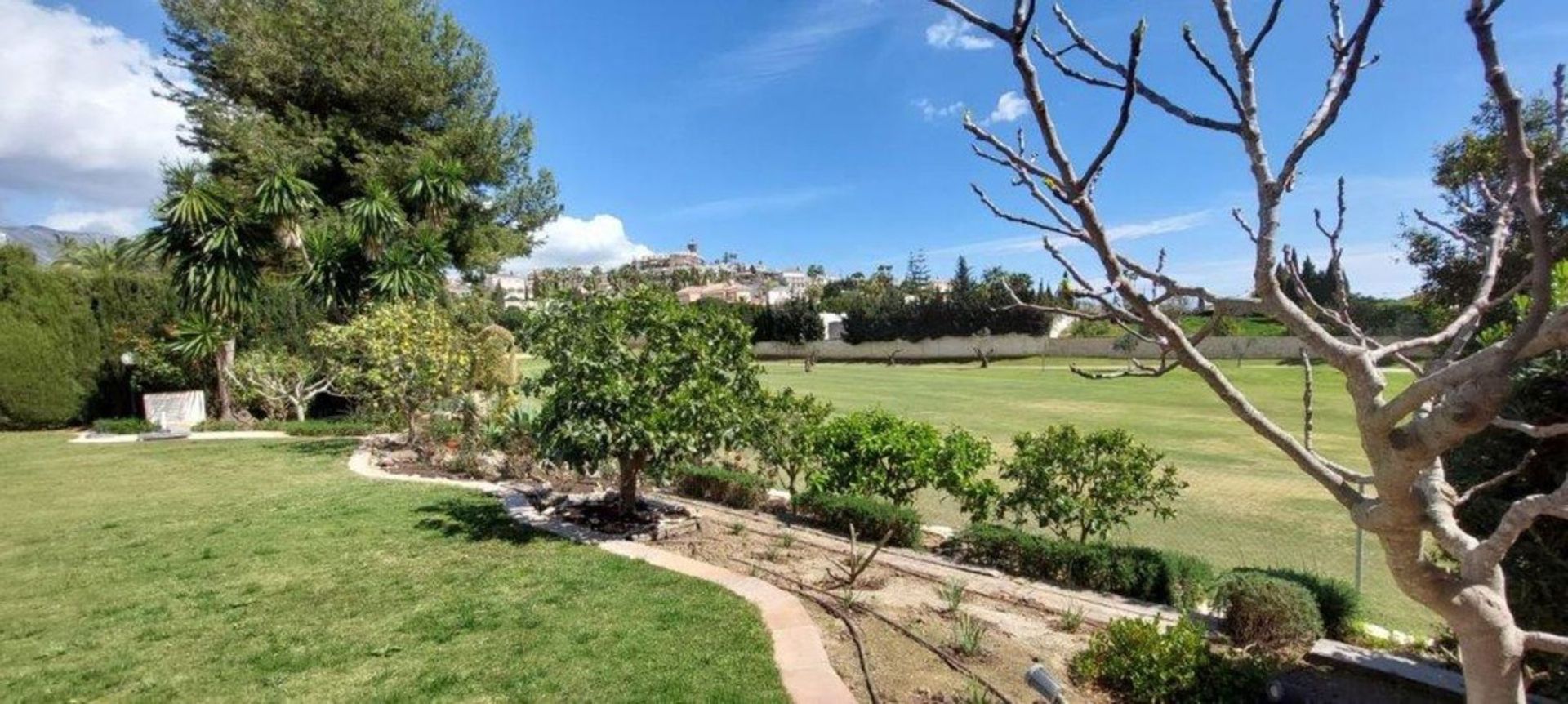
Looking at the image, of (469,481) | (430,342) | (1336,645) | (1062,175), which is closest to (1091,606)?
(1336,645)

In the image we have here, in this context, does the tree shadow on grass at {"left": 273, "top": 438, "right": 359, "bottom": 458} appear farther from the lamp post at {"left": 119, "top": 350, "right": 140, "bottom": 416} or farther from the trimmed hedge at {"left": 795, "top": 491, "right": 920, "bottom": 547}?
the trimmed hedge at {"left": 795, "top": 491, "right": 920, "bottom": 547}

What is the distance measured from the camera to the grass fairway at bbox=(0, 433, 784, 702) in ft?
12.3

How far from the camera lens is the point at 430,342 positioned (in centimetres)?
1142

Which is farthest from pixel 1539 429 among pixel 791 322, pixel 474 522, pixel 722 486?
pixel 791 322

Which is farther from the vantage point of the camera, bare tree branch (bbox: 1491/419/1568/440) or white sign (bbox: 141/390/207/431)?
white sign (bbox: 141/390/207/431)

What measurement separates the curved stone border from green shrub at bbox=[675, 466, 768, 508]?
151 centimetres

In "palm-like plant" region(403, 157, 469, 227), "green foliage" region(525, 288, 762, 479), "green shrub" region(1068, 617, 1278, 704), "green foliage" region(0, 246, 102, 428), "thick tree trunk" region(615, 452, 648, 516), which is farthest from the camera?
"palm-like plant" region(403, 157, 469, 227)

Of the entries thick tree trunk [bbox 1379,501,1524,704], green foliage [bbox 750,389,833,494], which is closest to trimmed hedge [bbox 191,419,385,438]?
green foliage [bbox 750,389,833,494]

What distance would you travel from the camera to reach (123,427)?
14.3 m

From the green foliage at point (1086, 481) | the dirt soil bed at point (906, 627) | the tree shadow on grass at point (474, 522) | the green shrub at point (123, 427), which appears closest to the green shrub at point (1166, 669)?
the dirt soil bed at point (906, 627)

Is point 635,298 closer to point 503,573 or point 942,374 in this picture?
point 503,573

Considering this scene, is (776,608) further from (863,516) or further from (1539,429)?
(1539,429)

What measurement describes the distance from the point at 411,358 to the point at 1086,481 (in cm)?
971

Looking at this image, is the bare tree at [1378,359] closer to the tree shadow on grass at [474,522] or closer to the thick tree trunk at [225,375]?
the tree shadow on grass at [474,522]
